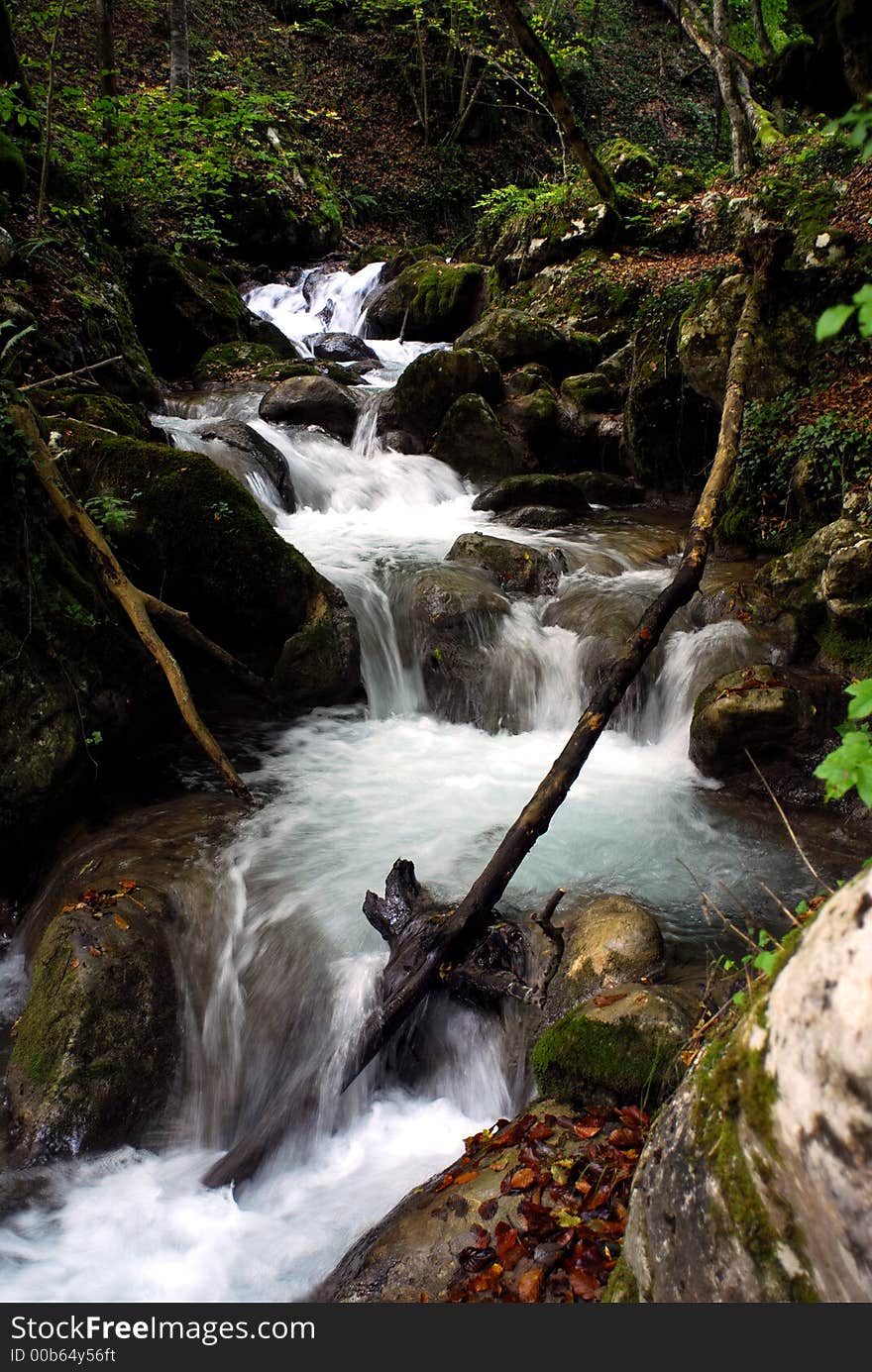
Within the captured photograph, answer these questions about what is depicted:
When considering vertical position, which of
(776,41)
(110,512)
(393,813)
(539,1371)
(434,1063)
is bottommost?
(434,1063)

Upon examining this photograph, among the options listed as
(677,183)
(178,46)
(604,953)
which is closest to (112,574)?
(604,953)

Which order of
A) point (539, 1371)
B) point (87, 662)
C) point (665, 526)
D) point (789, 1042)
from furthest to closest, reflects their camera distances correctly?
point (665, 526), point (87, 662), point (539, 1371), point (789, 1042)

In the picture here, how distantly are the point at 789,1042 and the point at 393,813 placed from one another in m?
4.91

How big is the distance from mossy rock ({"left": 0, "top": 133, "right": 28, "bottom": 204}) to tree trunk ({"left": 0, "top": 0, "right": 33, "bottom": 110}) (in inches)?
33.3

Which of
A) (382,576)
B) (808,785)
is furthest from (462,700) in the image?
(808,785)

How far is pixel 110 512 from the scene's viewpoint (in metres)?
5.29

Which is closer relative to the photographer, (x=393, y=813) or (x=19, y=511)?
(x=19, y=511)

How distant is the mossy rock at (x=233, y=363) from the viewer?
13734mm

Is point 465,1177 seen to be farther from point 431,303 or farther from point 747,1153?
point 431,303

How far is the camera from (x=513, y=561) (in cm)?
896

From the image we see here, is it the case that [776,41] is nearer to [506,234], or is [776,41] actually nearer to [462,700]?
[506,234]

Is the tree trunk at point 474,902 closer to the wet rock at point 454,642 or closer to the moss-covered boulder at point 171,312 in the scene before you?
the wet rock at point 454,642

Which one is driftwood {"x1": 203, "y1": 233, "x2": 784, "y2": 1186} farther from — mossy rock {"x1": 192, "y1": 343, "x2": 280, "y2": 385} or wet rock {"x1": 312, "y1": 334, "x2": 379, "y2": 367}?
wet rock {"x1": 312, "y1": 334, "x2": 379, "y2": 367}

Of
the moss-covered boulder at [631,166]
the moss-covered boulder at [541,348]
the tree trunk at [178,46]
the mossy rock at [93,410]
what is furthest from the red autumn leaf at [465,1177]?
the tree trunk at [178,46]
